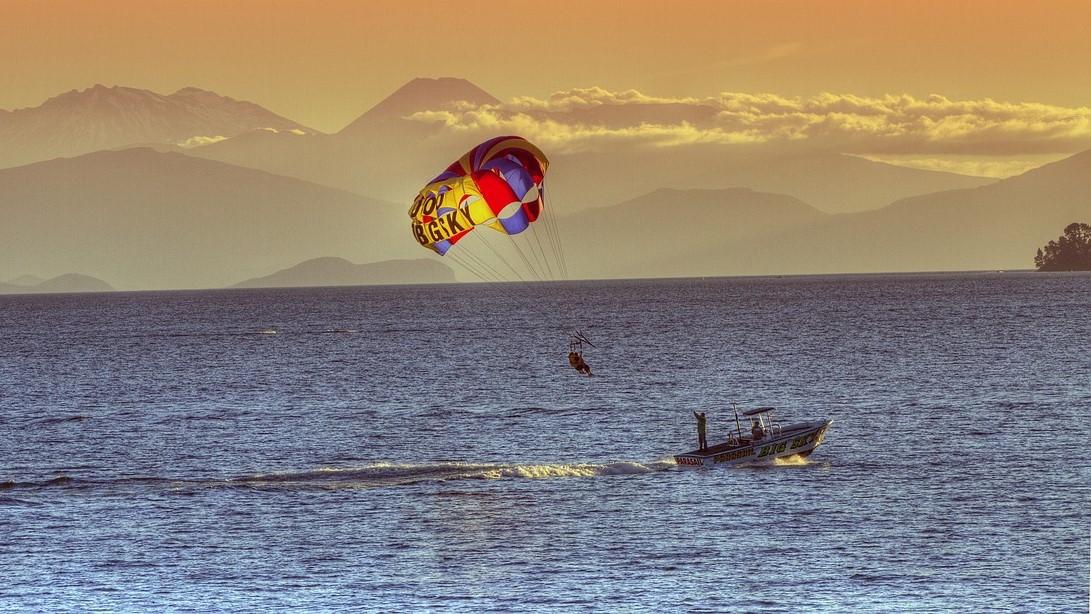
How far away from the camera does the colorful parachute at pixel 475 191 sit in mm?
62312

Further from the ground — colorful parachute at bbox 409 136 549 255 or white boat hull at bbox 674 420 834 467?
colorful parachute at bbox 409 136 549 255

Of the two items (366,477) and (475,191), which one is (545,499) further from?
(475,191)

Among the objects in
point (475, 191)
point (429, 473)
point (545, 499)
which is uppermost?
point (475, 191)

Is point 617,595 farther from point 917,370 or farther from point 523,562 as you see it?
point 917,370

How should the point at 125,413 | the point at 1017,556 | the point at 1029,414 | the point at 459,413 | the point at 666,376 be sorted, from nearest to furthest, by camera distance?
1. the point at 1017,556
2. the point at 1029,414
3. the point at 459,413
4. the point at 125,413
5. the point at 666,376

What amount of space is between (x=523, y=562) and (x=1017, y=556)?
17106mm

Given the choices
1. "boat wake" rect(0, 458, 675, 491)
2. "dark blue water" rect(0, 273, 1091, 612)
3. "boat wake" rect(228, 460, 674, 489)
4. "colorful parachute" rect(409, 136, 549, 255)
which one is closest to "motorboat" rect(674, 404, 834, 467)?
"dark blue water" rect(0, 273, 1091, 612)

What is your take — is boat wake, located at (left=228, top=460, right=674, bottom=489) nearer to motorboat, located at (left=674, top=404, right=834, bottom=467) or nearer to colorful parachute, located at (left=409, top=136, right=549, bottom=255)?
motorboat, located at (left=674, top=404, right=834, bottom=467)

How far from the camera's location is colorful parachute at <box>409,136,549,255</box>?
204 feet

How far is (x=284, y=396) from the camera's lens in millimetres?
108750

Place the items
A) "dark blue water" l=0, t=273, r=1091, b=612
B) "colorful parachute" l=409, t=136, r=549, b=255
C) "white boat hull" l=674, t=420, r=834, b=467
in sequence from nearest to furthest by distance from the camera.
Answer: "dark blue water" l=0, t=273, r=1091, b=612 < "colorful parachute" l=409, t=136, r=549, b=255 < "white boat hull" l=674, t=420, r=834, b=467

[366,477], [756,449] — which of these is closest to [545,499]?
[366,477]

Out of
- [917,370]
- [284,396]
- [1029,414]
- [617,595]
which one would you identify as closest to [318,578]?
[617,595]

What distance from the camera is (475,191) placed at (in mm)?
62156
